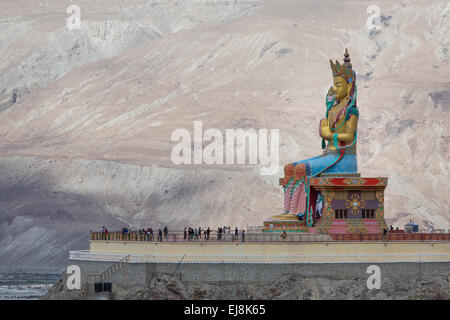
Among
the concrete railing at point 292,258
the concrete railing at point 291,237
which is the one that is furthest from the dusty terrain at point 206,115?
the concrete railing at point 292,258

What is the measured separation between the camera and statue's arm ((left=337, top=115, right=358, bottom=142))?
48.6 metres

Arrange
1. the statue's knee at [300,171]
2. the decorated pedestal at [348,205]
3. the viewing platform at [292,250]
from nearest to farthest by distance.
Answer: the viewing platform at [292,250], the decorated pedestal at [348,205], the statue's knee at [300,171]

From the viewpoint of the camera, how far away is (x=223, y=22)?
196375 mm

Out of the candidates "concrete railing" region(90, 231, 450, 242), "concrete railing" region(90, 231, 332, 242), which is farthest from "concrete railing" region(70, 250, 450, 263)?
"concrete railing" region(90, 231, 332, 242)

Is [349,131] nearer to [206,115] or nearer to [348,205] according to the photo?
[348,205]

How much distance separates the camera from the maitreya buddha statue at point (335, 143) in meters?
48.6

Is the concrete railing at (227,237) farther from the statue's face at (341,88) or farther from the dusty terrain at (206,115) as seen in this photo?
the dusty terrain at (206,115)

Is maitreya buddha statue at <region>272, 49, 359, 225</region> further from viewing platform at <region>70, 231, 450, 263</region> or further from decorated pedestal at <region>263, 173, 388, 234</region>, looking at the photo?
viewing platform at <region>70, 231, 450, 263</region>

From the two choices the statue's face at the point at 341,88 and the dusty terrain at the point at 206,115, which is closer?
the statue's face at the point at 341,88
